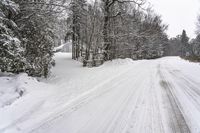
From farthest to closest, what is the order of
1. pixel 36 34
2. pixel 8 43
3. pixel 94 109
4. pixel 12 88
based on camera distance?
pixel 36 34 < pixel 8 43 < pixel 12 88 < pixel 94 109

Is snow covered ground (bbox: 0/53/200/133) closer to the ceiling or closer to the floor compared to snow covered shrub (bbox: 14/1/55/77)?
closer to the floor

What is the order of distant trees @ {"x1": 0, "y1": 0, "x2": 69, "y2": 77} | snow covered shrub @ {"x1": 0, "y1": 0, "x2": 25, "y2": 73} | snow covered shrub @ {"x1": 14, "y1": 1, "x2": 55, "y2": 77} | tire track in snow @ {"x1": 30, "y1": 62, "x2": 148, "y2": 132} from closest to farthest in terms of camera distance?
1. tire track in snow @ {"x1": 30, "y1": 62, "x2": 148, "y2": 132}
2. snow covered shrub @ {"x1": 0, "y1": 0, "x2": 25, "y2": 73}
3. distant trees @ {"x1": 0, "y1": 0, "x2": 69, "y2": 77}
4. snow covered shrub @ {"x1": 14, "y1": 1, "x2": 55, "y2": 77}

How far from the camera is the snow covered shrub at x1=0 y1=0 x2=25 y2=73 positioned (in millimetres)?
7039

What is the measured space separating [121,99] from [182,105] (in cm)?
169

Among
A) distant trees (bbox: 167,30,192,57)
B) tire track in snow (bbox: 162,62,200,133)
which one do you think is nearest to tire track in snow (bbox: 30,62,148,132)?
tire track in snow (bbox: 162,62,200,133)

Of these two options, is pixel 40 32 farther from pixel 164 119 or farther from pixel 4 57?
pixel 164 119

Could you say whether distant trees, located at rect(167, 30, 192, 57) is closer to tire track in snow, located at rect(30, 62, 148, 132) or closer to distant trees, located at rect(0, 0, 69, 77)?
distant trees, located at rect(0, 0, 69, 77)

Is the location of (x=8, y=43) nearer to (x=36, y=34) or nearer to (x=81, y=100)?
(x=36, y=34)

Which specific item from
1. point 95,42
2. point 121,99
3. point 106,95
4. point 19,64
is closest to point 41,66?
point 19,64

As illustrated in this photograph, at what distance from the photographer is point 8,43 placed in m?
7.05

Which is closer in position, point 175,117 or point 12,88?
point 175,117

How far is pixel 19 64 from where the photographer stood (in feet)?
27.1

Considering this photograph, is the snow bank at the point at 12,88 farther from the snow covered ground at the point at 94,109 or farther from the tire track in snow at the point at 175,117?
the tire track in snow at the point at 175,117

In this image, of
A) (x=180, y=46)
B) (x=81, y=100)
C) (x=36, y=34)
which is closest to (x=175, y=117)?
(x=81, y=100)
